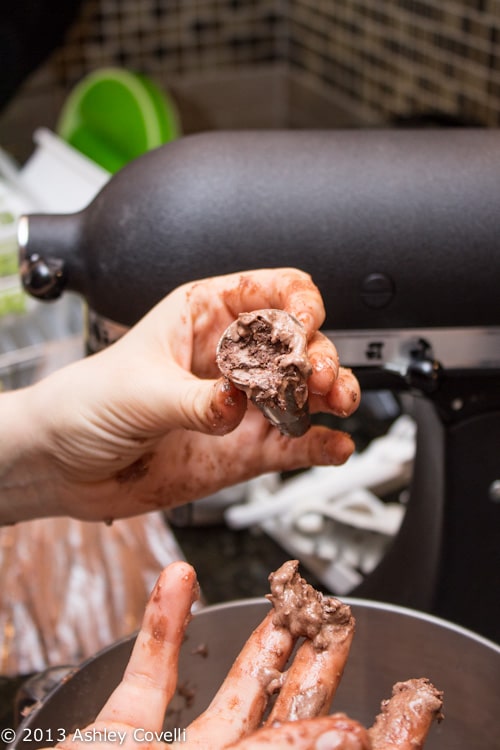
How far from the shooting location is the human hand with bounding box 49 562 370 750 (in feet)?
1.43

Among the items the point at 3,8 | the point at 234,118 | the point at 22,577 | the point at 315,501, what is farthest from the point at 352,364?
the point at 234,118

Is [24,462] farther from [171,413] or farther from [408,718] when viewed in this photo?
[408,718]

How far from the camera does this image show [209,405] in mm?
493

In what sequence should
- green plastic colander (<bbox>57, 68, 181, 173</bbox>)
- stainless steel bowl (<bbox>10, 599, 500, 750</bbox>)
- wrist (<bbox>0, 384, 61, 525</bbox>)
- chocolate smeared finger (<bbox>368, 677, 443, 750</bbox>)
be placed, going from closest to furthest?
chocolate smeared finger (<bbox>368, 677, 443, 750</bbox>), stainless steel bowl (<bbox>10, 599, 500, 750</bbox>), wrist (<bbox>0, 384, 61, 525</bbox>), green plastic colander (<bbox>57, 68, 181, 173</bbox>)

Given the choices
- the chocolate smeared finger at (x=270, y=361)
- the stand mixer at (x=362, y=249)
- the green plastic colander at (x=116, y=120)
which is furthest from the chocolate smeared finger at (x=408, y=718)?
the green plastic colander at (x=116, y=120)

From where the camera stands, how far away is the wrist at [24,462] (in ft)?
2.13

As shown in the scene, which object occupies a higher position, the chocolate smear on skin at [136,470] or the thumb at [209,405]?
the thumb at [209,405]

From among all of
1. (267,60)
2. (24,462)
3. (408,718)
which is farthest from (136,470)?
(267,60)

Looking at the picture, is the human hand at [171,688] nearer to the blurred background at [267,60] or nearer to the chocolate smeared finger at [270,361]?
the chocolate smeared finger at [270,361]

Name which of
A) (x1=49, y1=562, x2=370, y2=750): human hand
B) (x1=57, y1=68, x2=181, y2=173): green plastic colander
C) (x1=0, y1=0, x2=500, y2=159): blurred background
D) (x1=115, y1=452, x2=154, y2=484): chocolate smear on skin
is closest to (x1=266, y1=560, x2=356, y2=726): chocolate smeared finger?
(x1=49, y1=562, x2=370, y2=750): human hand

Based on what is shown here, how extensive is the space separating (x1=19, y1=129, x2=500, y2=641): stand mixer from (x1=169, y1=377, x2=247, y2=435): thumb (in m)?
0.16

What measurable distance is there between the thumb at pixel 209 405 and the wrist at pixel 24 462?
15 cm

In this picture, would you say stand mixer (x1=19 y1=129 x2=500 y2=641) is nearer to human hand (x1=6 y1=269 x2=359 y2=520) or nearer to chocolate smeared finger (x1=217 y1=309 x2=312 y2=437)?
human hand (x1=6 y1=269 x2=359 y2=520)

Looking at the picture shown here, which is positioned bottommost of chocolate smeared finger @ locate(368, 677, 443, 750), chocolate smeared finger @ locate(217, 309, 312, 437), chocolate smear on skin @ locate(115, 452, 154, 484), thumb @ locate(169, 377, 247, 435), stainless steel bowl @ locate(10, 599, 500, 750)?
stainless steel bowl @ locate(10, 599, 500, 750)
